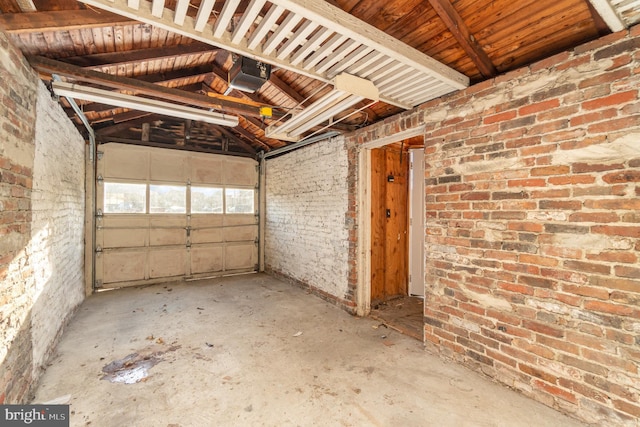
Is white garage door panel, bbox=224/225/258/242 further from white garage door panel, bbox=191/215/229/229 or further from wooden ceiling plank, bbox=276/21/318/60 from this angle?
wooden ceiling plank, bbox=276/21/318/60

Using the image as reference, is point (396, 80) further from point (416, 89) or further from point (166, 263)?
point (166, 263)

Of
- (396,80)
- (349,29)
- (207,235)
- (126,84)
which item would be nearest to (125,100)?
(126,84)

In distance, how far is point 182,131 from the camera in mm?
5652

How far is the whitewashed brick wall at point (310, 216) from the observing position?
4152mm

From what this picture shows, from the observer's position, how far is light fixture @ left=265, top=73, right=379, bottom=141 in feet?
7.40

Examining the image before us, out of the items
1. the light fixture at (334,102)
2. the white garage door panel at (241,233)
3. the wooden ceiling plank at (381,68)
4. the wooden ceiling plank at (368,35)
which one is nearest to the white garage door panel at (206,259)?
the white garage door panel at (241,233)

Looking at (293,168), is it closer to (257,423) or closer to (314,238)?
(314,238)

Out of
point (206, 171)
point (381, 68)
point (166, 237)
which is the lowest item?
point (166, 237)

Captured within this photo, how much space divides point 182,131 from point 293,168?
2486mm

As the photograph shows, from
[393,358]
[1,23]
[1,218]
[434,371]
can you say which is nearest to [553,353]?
[434,371]

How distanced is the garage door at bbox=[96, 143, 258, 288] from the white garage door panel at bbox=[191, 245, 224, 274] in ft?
0.04

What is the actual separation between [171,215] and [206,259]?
3.88 feet

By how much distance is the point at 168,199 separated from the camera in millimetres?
5582

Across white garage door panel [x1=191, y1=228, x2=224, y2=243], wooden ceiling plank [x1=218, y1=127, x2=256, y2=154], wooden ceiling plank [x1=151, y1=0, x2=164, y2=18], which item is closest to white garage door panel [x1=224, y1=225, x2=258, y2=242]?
white garage door panel [x1=191, y1=228, x2=224, y2=243]
